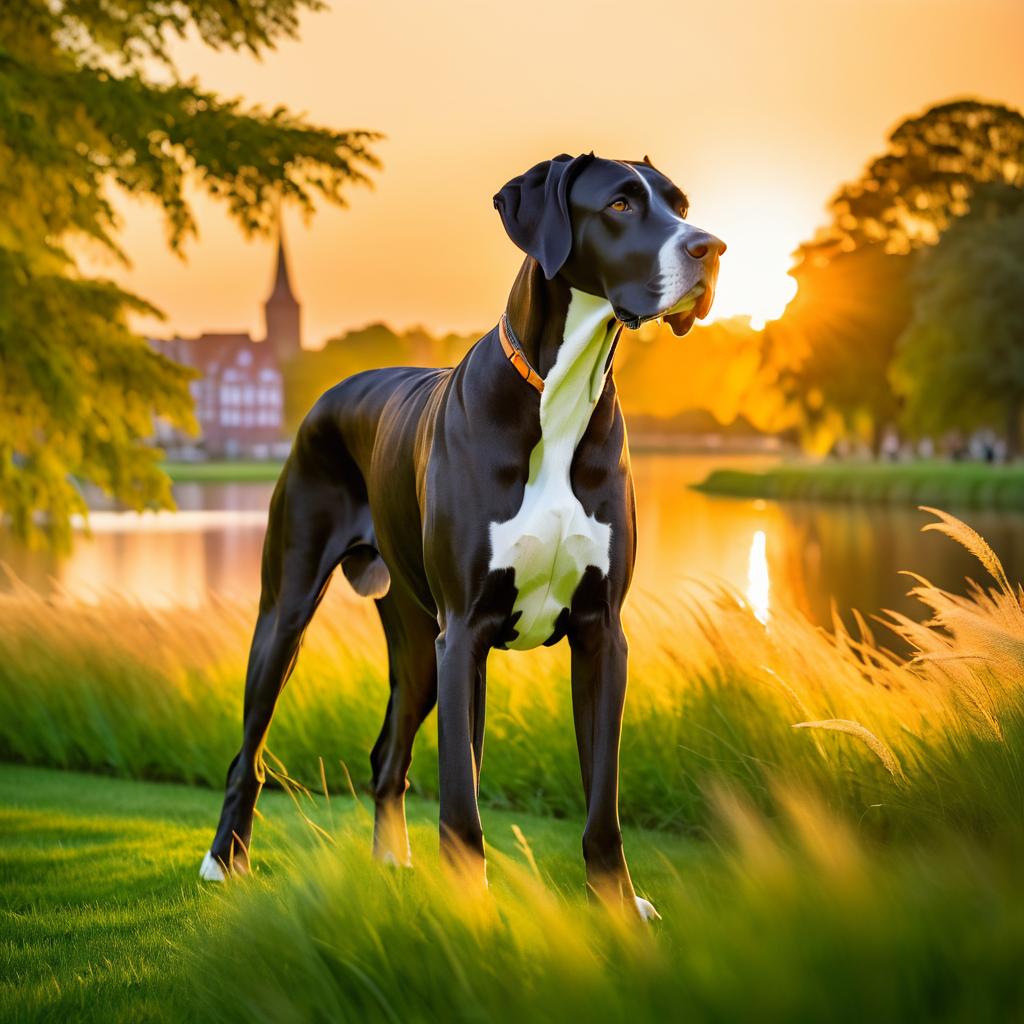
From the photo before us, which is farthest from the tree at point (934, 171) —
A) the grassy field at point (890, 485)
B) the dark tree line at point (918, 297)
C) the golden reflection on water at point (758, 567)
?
the golden reflection on water at point (758, 567)

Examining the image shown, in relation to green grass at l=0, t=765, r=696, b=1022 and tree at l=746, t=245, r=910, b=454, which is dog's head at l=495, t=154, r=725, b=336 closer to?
green grass at l=0, t=765, r=696, b=1022

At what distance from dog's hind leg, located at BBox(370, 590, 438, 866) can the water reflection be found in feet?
16.0

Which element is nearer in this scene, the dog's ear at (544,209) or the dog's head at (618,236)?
the dog's head at (618,236)

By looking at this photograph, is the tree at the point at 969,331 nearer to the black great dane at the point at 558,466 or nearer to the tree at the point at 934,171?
the tree at the point at 934,171

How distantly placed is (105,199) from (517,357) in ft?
19.7


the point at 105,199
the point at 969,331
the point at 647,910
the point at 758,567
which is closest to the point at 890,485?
the point at 969,331

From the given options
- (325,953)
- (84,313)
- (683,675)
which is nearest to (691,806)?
(683,675)

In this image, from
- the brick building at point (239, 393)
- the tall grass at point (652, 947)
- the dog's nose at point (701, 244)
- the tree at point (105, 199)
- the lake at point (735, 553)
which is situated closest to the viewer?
the tall grass at point (652, 947)

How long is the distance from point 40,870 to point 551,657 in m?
2.77

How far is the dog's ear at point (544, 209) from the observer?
3.52 m

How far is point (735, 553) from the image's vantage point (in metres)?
25.6

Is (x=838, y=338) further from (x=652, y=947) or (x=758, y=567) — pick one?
(x=652, y=947)

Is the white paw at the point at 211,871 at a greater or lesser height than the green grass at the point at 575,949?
lesser

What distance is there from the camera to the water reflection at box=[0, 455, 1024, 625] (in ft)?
65.3
